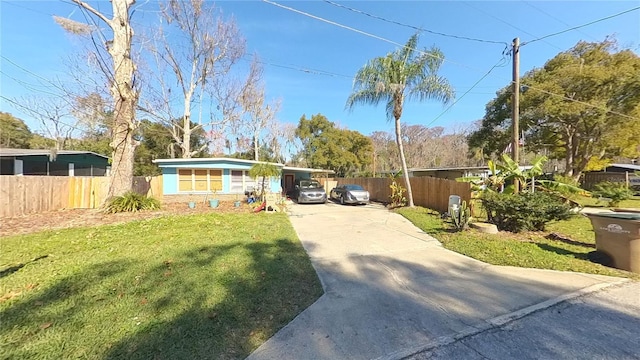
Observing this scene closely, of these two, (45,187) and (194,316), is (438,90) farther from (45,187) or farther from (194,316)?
(45,187)

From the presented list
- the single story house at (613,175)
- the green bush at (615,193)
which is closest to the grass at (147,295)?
the green bush at (615,193)

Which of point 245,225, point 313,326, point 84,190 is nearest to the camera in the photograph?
point 313,326

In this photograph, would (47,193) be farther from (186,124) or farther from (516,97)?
(516,97)

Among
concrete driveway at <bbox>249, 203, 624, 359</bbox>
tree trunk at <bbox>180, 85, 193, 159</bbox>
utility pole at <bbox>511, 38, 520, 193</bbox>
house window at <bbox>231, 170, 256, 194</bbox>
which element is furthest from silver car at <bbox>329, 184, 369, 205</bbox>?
tree trunk at <bbox>180, 85, 193, 159</bbox>

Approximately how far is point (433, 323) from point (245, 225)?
20.8 feet

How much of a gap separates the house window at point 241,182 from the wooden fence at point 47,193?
20.9ft

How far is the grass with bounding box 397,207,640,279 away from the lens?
15.6 ft

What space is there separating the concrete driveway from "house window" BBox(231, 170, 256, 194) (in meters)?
12.2

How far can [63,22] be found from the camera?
1016 centimetres

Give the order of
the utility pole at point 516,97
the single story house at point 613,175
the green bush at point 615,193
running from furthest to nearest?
the single story house at point 613,175 < the green bush at point 615,193 < the utility pole at point 516,97

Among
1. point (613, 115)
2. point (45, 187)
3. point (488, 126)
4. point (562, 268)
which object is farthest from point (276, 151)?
point (562, 268)

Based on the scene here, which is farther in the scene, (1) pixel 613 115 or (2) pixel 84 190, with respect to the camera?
(1) pixel 613 115

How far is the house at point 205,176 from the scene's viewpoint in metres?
15.1

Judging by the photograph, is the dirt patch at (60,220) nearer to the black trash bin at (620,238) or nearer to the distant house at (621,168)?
the black trash bin at (620,238)
